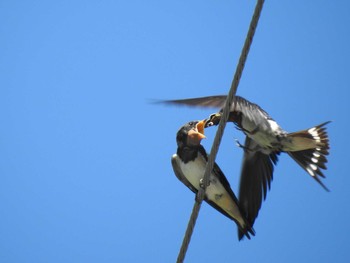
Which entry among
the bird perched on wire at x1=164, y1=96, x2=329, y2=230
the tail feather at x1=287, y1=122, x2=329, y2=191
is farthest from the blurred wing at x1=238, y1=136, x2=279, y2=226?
the tail feather at x1=287, y1=122, x2=329, y2=191

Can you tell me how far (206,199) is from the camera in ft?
15.6

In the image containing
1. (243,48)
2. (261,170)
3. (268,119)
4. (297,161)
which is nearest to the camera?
(243,48)

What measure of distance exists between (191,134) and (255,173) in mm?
913

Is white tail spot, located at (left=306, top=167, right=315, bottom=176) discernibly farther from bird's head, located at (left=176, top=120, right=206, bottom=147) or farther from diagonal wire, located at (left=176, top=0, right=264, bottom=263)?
diagonal wire, located at (left=176, top=0, right=264, bottom=263)

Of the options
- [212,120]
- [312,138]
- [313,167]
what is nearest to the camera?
[313,167]

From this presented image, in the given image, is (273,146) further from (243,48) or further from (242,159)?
(243,48)

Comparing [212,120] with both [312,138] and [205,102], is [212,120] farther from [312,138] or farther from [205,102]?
[205,102]

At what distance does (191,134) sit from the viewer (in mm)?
4680

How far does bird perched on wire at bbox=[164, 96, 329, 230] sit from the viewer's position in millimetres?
4453

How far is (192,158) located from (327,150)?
1.14m

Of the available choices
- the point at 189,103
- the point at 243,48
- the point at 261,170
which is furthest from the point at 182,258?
the point at 261,170

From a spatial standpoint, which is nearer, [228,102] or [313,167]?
[228,102]

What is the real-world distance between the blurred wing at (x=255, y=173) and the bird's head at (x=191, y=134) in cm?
72

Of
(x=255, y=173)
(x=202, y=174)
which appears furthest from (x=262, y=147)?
(x=202, y=174)
